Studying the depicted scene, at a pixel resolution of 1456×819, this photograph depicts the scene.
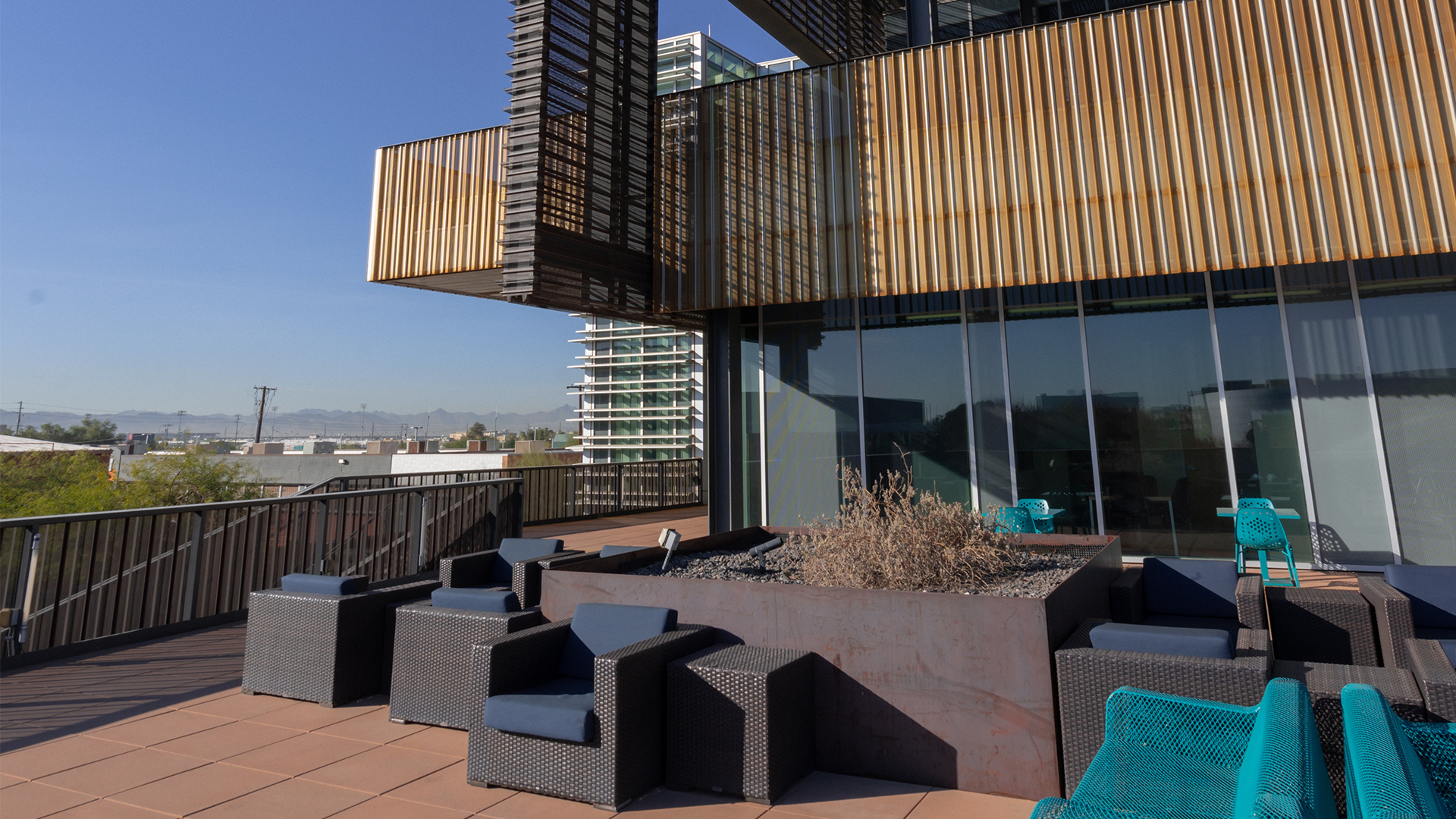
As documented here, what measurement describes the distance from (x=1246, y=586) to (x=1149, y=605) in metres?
0.80

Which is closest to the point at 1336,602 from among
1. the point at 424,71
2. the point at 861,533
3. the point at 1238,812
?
the point at 861,533

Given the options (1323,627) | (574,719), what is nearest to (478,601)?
(574,719)

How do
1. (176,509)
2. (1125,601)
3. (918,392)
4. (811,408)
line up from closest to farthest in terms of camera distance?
(1125,601)
(176,509)
(918,392)
(811,408)

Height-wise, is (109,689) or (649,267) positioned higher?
(649,267)

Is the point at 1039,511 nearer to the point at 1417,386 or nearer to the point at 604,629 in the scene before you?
the point at 1417,386

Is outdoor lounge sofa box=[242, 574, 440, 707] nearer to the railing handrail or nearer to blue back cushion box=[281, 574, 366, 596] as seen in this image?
blue back cushion box=[281, 574, 366, 596]

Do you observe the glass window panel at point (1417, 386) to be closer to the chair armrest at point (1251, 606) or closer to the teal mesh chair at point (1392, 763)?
the chair armrest at point (1251, 606)

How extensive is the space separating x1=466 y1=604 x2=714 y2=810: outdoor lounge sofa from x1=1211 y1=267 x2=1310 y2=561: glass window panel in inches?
233

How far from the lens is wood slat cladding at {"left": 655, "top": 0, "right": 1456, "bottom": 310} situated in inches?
225

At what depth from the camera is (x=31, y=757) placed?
3.02m

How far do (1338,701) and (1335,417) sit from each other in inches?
219

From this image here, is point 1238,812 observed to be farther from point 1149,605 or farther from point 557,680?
point 1149,605

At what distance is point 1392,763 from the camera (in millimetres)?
1224

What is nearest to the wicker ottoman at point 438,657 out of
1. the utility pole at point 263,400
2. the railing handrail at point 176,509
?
the railing handrail at point 176,509
